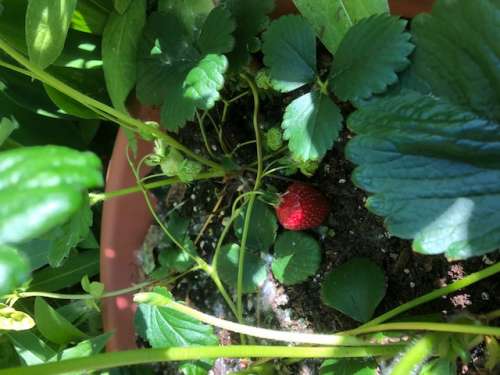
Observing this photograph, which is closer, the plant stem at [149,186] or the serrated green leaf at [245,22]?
the serrated green leaf at [245,22]

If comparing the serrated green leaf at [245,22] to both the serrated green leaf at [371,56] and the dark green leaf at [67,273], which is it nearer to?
the serrated green leaf at [371,56]

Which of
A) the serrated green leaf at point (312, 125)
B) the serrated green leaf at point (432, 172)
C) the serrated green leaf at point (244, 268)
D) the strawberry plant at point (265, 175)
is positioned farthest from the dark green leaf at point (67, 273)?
the serrated green leaf at point (432, 172)

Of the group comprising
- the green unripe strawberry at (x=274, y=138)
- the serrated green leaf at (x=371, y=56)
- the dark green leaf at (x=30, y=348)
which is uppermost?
the serrated green leaf at (x=371, y=56)

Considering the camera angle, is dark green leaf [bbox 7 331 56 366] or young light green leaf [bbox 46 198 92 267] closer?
young light green leaf [bbox 46 198 92 267]

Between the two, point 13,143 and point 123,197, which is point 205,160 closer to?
point 123,197

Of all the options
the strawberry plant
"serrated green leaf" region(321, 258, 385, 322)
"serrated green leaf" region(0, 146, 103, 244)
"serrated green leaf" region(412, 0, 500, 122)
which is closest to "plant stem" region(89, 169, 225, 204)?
the strawberry plant

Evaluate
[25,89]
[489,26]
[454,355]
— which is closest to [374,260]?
[454,355]

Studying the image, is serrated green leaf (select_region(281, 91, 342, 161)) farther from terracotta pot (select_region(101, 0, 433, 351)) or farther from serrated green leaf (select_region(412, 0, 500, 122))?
terracotta pot (select_region(101, 0, 433, 351))
